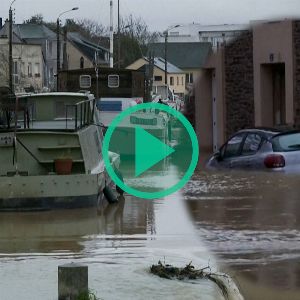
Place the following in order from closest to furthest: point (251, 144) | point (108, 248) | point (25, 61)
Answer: point (108, 248) → point (251, 144) → point (25, 61)

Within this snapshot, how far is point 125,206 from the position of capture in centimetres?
1536

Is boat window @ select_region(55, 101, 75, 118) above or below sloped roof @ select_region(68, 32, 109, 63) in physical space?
below

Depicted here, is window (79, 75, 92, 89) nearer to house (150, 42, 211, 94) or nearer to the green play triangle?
house (150, 42, 211, 94)

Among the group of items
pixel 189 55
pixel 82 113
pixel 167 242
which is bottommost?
pixel 167 242

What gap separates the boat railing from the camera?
15.7 meters

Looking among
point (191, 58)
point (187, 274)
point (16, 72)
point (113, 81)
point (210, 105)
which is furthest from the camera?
point (16, 72)

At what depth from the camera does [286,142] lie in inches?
652

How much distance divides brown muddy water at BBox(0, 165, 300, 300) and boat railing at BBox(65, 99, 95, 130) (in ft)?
5.29

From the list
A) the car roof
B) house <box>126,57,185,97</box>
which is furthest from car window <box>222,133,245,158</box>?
house <box>126,57,185,97</box>

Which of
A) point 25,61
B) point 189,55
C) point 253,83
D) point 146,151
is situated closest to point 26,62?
point 25,61

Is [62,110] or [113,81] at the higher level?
[113,81]

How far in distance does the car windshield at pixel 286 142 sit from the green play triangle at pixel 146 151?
4989 mm

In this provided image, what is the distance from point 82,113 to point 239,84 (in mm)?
12846

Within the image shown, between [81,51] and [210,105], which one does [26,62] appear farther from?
[210,105]
